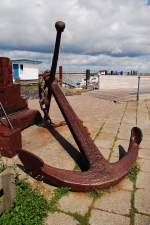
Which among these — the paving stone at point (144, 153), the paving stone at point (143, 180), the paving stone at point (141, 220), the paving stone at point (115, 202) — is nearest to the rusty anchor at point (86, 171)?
the paving stone at point (115, 202)

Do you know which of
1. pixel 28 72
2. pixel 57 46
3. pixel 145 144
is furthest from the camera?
pixel 28 72

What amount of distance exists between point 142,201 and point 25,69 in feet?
112

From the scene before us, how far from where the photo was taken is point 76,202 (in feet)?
9.32

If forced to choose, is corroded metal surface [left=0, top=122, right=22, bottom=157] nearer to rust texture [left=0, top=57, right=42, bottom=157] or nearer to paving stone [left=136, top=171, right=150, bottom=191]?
rust texture [left=0, top=57, right=42, bottom=157]

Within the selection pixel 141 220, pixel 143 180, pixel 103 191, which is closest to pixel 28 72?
pixel 143 180

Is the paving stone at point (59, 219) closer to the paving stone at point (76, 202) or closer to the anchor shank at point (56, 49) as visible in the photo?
the paving stone at point (76, 202)

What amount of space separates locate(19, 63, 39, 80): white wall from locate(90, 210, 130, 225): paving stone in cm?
3341

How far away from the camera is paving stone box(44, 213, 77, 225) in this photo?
2496mm

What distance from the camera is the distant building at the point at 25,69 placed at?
112 feet

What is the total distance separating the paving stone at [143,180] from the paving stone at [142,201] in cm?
12

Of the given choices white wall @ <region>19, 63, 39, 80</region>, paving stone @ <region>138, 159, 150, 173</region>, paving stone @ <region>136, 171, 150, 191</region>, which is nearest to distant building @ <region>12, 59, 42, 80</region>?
white wall @ <region>19, 63, 39, 80</region>

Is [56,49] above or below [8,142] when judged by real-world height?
above

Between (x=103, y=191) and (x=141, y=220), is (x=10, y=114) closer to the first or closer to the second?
(x=103, y=191)

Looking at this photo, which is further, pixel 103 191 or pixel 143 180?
pixel 143 180
